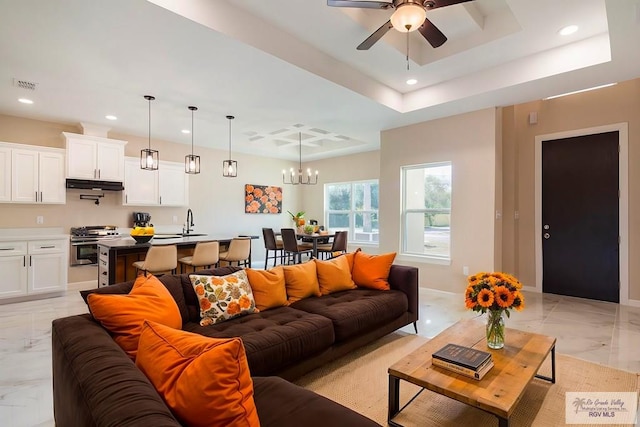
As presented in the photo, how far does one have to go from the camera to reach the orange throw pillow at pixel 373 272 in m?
3.29

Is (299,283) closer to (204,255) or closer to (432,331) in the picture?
(432,331)

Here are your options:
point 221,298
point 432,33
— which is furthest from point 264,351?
point 432,33

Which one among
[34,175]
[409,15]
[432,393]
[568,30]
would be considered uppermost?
[568,30]

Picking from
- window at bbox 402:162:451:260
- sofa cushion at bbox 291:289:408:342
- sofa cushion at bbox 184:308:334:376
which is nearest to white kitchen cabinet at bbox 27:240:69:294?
sofa cushion at bbox 184:308:334:376

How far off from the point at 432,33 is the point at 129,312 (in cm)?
288

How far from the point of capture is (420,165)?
5.15 metres

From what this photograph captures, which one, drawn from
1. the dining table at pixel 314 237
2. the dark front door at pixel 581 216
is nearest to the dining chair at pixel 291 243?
the dining table at pixel 314 237

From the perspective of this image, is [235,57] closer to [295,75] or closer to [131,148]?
[295,75]

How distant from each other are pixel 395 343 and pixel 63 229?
216 inches

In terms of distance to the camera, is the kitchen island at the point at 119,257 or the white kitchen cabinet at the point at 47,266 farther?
the white kitchen cabinet at the point at 47,266

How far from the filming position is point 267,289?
267cm

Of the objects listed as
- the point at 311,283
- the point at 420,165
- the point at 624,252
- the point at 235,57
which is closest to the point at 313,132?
the point at 420,165

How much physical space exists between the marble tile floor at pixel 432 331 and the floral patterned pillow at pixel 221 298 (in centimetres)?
107

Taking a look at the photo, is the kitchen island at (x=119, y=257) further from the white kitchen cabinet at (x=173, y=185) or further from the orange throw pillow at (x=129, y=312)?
the white kitchen cabinet at (x=173, y=185)
